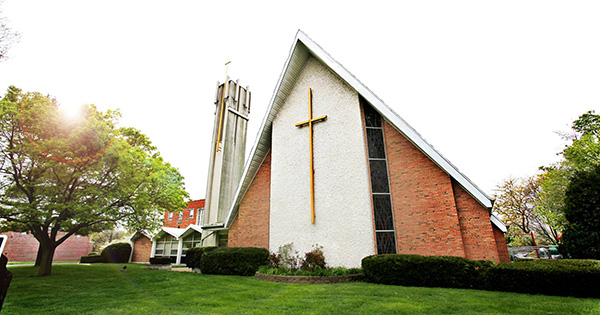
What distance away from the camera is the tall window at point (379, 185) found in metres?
10.2

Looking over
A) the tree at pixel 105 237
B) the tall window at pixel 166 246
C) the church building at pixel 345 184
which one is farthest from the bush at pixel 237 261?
the tree at pixel 105 237

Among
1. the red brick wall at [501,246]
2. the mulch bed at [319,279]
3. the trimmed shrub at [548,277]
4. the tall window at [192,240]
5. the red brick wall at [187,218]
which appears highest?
the red brick wall at [187,218]

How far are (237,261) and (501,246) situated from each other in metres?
9.84

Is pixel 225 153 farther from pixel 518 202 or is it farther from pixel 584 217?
pixel 518 202

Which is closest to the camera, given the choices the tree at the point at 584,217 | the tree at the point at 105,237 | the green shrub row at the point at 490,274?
the green shrub row at the point at 490,274

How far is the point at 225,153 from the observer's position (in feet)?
71.1

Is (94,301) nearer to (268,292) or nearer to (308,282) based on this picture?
(268,292)

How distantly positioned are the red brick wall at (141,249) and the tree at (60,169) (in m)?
16.8

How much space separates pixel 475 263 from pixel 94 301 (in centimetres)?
976

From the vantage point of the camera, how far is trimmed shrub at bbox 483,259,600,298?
580 centimetres

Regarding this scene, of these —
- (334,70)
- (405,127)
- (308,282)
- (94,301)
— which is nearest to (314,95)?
(334,70)

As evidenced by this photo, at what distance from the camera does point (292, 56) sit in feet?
44.5

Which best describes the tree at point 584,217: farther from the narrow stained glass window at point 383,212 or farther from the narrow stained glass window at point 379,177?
the narrow stained glass window at point 379,177

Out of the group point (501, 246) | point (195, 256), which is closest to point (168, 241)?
point (195, 256)
